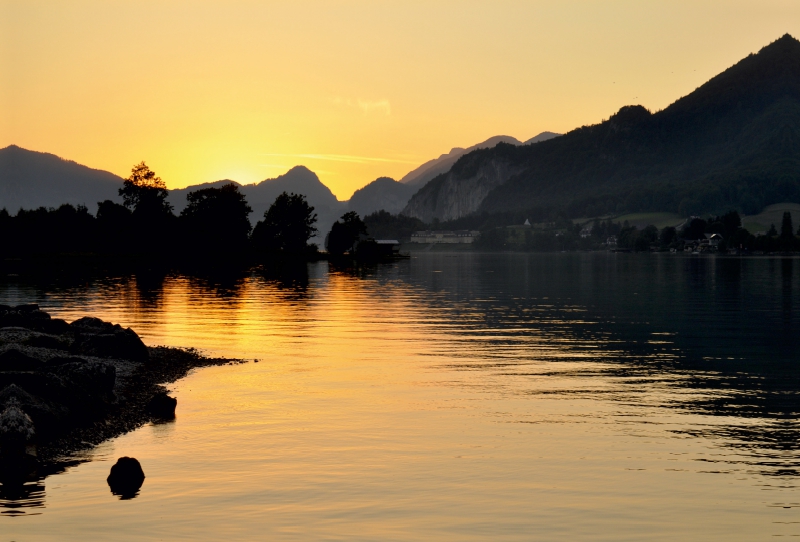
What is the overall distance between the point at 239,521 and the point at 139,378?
828 inches

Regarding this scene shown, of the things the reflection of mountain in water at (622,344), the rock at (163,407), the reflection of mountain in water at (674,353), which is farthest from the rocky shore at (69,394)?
the reflection of mountain in water at (674,353)

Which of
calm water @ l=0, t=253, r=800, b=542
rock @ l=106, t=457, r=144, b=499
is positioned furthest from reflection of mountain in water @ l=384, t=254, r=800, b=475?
rock @ l=106, t=457, r=144, b=499

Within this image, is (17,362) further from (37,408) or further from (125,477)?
(125,477)

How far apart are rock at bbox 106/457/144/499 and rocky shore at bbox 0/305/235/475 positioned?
3.60 metres

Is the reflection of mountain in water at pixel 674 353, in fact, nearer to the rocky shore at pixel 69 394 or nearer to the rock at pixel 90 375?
the rocky shore at pixel 69 394

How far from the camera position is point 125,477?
22.8 metres

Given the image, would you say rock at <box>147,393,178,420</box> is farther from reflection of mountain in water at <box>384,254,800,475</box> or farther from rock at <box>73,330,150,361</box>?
reflection of mountain in water at <box>384,254,800,475</box>

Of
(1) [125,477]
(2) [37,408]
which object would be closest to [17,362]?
(2) [37,408]

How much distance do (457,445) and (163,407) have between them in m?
11.6

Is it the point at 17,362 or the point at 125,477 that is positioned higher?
the point at 17,362

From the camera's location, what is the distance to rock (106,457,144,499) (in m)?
22.7

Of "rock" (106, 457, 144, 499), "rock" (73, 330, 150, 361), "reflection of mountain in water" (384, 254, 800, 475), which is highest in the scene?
"rock" (73, 330, 150, 361)

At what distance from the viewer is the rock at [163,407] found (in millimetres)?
31359

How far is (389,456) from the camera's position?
25891 mm
